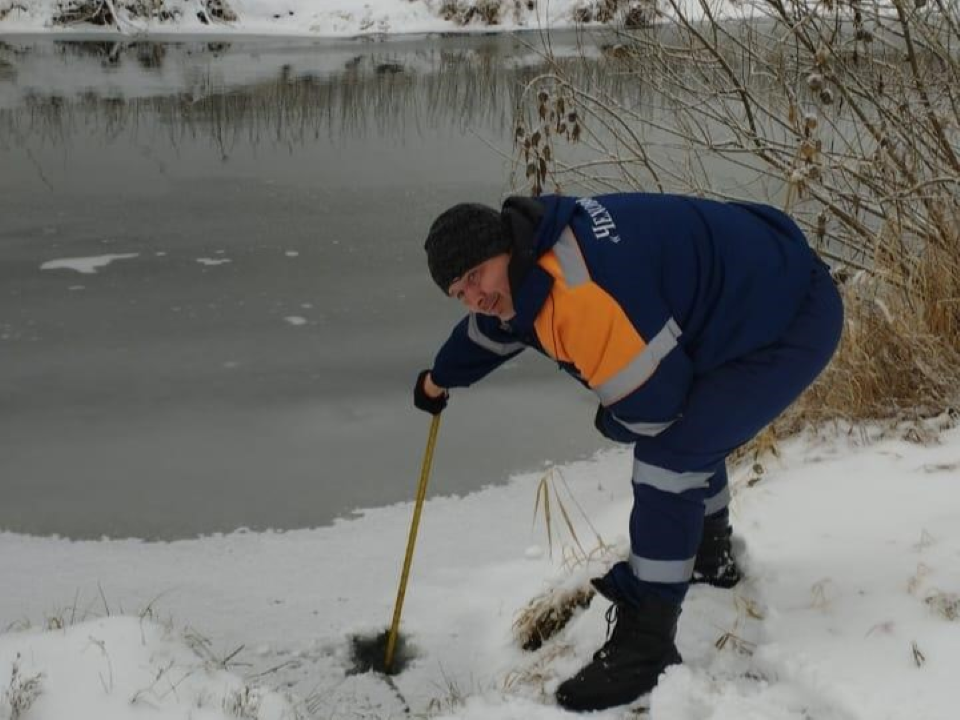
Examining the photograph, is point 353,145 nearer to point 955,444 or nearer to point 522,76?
point 522,76

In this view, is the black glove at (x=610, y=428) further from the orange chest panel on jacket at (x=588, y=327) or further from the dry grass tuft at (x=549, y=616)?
the dry grass tuft at (x=549, y=616)

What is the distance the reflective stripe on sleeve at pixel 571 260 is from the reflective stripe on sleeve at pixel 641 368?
17 centimetres

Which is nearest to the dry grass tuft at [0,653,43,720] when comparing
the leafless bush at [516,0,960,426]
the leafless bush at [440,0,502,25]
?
the leafless bush at [516,0,960,426]

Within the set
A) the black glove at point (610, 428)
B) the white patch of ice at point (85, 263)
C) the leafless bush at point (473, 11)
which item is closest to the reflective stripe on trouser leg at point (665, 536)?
the black glove at point (610, 428)

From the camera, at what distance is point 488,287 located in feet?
6.40

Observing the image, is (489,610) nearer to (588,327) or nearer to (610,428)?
(610,428)

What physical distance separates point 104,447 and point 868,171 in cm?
299

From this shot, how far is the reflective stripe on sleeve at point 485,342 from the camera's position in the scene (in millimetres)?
2385

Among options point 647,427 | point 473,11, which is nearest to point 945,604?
point 647,427

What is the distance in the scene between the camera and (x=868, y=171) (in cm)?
385

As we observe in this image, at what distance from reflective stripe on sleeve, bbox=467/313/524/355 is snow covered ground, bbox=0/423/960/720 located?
26.0 inches

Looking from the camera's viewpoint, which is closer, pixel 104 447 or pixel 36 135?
pixel 104 447

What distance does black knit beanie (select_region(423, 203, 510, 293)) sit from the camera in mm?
1891

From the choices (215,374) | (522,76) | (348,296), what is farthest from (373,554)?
(522,76)
